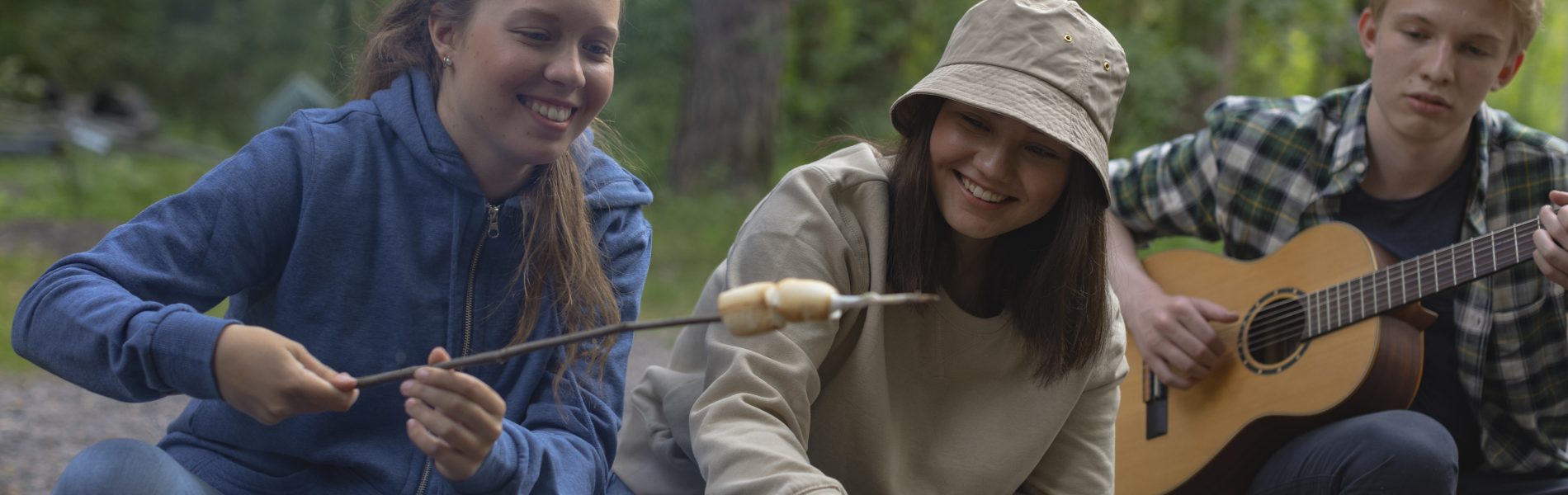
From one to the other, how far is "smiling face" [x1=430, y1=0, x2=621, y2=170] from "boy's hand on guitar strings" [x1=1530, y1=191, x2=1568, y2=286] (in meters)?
1.89

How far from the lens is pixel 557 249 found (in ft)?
7.66

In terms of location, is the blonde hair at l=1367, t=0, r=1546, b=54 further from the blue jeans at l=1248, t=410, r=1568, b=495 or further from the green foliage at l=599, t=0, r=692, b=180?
the green foliage at l=599, t=0, r=692, b=180

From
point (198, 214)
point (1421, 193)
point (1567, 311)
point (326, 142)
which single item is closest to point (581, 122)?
point (326, 142)

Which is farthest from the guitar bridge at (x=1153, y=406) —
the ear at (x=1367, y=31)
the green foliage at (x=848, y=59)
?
the green foliage at (x=848, y=59)

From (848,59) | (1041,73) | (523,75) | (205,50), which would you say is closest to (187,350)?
(523,75)

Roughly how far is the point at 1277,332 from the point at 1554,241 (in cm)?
69

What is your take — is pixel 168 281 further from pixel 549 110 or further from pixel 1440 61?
pixel 1440 61

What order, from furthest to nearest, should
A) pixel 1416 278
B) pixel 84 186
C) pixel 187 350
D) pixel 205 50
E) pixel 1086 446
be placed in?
pixel 205 50 → pixel 84 186 → pixel 1416 278 → pixel 1086 446 → pixel 187 350

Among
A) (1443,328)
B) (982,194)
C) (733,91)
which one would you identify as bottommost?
(733,91)

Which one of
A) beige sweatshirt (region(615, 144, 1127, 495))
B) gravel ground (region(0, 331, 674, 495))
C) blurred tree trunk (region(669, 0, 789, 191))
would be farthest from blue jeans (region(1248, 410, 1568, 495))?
blurred tree trunk (region(669, 0, 789, 191))

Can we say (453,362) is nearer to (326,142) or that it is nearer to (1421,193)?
(326,142)

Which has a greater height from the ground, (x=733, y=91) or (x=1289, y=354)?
(x=1289, y=354)

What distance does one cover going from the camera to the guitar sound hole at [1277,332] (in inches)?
129

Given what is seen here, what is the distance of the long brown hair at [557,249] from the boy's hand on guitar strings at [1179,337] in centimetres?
157
